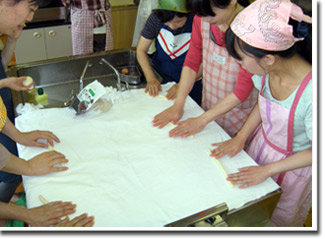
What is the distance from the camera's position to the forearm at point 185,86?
1424 mm

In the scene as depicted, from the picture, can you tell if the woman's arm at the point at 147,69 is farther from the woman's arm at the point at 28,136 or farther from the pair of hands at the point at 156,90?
the woman's arm at the point at 28,136

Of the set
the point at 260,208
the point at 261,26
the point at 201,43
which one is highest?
the point at 261,26

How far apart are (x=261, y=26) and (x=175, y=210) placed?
0.62 meters

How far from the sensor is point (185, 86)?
58.1 inches

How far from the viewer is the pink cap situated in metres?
0.85

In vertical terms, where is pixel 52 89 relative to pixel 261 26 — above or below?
below

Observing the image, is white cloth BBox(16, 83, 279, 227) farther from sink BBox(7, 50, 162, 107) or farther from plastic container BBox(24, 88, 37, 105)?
sink BBox(7, 50, 162, 107)

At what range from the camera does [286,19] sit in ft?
2.80

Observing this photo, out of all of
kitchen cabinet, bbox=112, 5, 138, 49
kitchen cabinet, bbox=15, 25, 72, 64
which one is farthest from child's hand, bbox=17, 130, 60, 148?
kitchen cabinet, bbox=112, 5, 138, 49

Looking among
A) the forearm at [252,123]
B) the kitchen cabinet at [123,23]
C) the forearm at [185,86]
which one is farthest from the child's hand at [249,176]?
the kitchen cabinet at [123,23]

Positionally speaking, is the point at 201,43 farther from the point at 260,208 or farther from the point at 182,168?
the point at 260,208

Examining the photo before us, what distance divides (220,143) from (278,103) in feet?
0.89
